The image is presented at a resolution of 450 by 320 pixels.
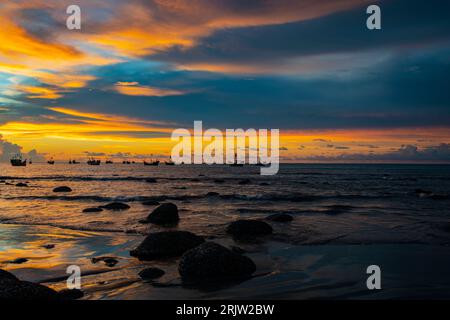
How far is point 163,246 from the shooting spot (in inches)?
508

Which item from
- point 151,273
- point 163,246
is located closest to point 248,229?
point 163,246

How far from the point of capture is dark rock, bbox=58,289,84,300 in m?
8.36

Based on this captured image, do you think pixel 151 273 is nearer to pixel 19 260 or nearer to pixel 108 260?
pixel 108 260

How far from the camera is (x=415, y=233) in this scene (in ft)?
56.5

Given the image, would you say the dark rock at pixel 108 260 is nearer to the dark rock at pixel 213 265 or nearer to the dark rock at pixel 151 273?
the dark rock at pixel 151 273

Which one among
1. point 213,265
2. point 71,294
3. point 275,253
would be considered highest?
point 213,265

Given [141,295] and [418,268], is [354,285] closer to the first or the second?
[418,268]

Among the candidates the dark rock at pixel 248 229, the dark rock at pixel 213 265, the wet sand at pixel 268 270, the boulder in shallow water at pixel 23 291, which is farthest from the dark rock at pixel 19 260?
the dark rock at pixel 248 229

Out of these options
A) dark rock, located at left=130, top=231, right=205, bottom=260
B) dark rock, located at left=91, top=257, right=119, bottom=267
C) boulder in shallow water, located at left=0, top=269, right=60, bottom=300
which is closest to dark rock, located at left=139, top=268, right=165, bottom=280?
dark rock, located at left=91, top=257, right=119, bottom=267

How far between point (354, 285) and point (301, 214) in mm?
15145

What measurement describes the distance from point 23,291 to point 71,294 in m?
1.20

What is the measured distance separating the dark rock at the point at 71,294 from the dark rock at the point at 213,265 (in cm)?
270
